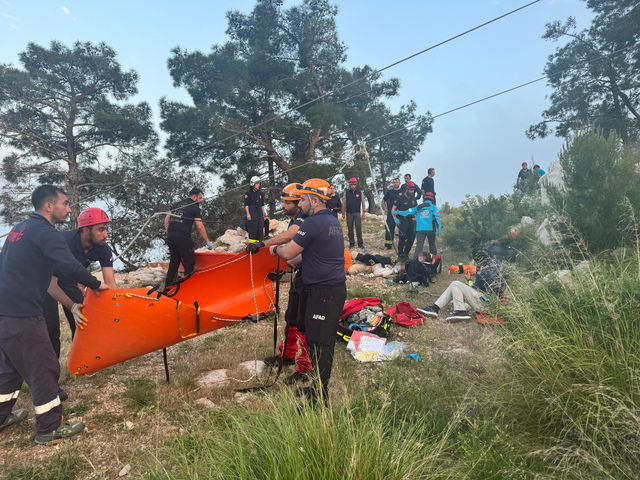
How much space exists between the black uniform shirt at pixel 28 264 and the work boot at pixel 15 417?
3.25 feet

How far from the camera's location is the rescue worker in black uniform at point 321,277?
10.1ft

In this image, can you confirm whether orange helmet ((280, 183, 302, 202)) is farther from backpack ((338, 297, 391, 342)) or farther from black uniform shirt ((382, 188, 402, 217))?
black uniform shirt ((382, 188, 402, 217))

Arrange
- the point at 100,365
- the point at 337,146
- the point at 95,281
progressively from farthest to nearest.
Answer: the point at 337,146, the point at 100,365, the point at 95,281

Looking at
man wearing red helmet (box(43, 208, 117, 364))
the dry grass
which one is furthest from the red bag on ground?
man wearing red helmet (box(43, 208, 117, 364))

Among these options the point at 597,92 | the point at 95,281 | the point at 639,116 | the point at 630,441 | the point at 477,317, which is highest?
the point at 597,92

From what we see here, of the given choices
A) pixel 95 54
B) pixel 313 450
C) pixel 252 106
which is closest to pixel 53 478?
pixel 313 450

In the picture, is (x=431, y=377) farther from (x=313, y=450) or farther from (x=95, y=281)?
(x=95, y=281)

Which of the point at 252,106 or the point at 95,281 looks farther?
the point at 252,106

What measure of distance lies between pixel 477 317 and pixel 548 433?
2.88 metres

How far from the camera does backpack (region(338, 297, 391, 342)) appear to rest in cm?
491

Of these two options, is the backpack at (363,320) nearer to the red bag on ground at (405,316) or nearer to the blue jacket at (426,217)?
the red bag on ground at (405,316)

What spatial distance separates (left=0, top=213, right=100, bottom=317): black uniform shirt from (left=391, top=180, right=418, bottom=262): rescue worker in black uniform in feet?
24.3

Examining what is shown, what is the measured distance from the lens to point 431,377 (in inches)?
136

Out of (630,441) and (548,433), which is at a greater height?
(630,441)
